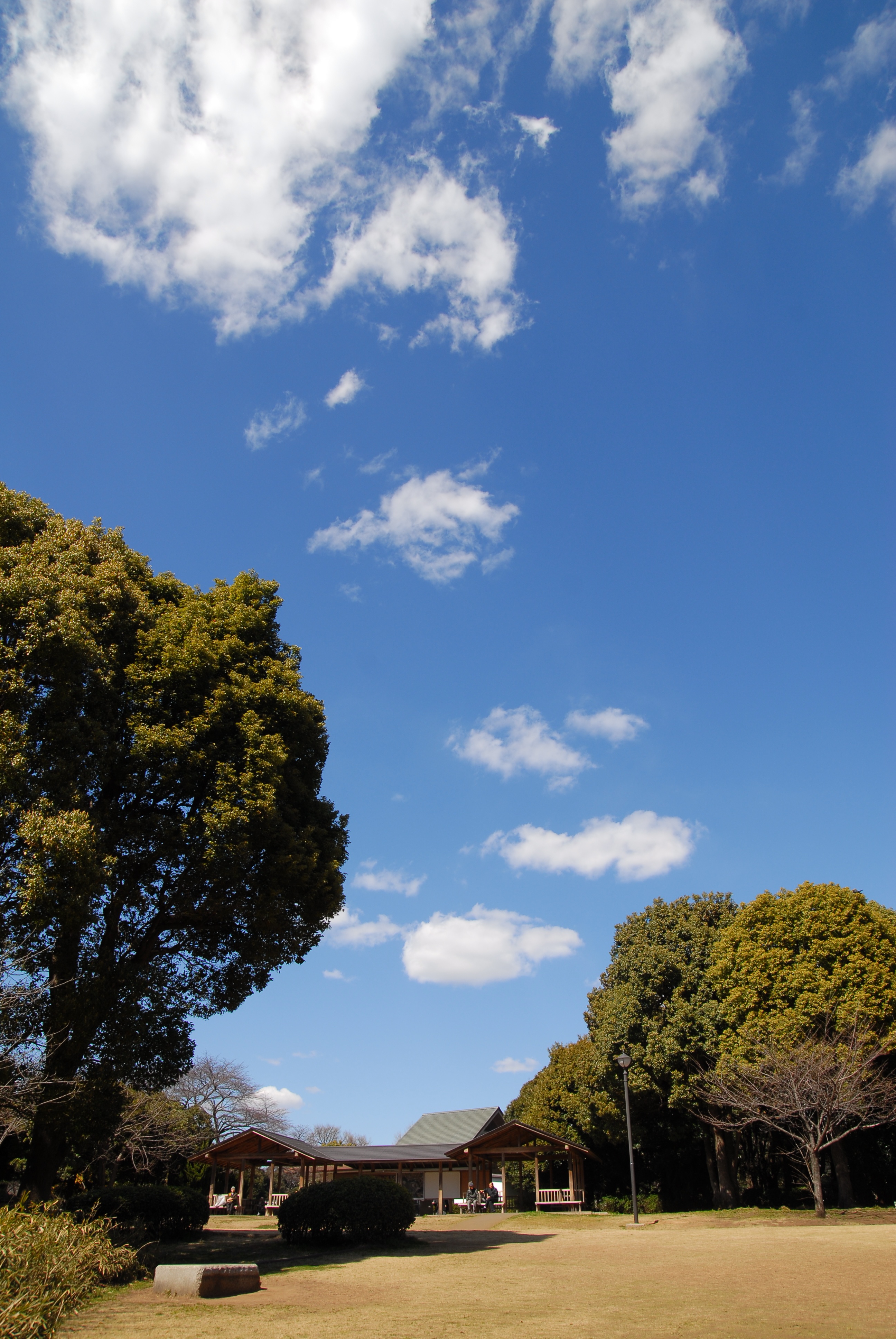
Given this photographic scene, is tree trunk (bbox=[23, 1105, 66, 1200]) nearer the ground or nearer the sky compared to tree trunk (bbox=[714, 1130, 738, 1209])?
nearer the sky

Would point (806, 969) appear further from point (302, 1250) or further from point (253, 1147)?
point (253, 1147)

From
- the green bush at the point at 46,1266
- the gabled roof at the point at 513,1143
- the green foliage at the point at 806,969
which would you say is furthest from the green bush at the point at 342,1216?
the gabled roof at the point at 513,1143

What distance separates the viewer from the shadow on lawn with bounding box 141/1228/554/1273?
13.2 metres

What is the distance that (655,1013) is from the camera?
2761cm

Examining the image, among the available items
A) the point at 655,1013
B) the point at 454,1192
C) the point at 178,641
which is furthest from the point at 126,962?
the point at 454,1192

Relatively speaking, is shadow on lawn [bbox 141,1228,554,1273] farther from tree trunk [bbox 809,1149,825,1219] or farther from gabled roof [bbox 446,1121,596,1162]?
gabled roof [bbox 446,1121,596,1162]

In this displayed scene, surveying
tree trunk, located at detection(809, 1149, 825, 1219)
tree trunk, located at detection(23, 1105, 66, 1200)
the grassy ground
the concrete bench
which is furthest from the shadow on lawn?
tree trunk, located at detection(809, 1149, 825, 1219)

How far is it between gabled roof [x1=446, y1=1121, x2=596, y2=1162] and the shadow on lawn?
10.5 meters

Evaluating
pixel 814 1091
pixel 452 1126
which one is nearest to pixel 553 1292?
pixel 814 1091

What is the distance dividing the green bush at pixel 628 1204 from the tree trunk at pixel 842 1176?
7.80m

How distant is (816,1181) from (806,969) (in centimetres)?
558

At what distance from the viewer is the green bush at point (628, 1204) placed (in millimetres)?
29969

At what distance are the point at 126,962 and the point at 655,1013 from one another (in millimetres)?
20789

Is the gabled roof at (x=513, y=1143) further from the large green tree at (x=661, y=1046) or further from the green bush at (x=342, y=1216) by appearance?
the green bush at (x=342, y=1216)
